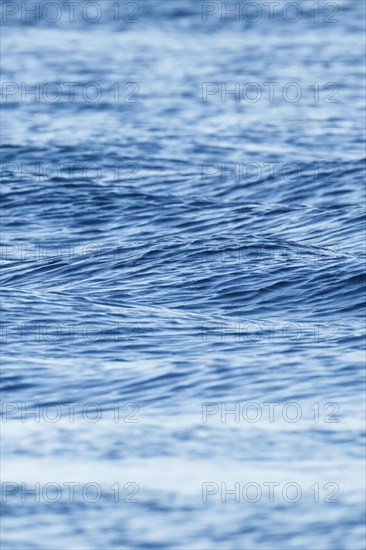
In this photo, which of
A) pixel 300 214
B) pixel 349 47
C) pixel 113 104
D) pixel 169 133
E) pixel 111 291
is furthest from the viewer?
pixel 349 47

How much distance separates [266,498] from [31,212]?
35.9ft

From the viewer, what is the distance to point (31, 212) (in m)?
20.9

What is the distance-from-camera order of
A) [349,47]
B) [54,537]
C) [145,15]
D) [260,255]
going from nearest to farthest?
[54,537], [260,255], [349,47], [145,15]

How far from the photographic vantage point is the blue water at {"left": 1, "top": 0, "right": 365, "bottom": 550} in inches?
428

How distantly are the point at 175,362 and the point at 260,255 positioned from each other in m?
4.30

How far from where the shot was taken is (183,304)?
16172 mm

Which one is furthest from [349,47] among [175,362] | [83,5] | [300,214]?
[175,362]

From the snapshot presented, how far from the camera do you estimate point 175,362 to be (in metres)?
14.1

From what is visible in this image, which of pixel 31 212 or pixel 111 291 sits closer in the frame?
pixel 111 291

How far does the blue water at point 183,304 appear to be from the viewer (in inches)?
428

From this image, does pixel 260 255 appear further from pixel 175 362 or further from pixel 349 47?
pixel 349 47

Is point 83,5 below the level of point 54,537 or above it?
above

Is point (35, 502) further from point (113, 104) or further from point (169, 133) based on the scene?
point (113, 104)

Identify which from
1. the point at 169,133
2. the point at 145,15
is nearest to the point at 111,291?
Answer: the point at 169,133
